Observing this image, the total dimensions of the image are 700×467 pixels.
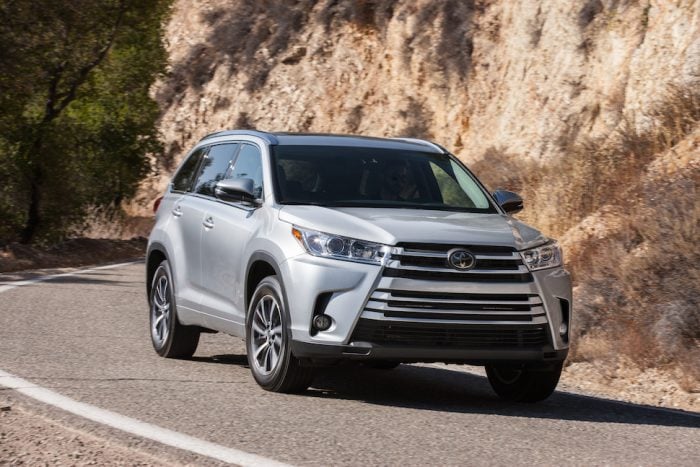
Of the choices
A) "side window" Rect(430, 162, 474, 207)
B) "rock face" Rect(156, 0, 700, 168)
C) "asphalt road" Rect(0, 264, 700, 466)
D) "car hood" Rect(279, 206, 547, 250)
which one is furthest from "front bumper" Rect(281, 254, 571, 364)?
"rock face" Rect(156, 0, 700, 168)

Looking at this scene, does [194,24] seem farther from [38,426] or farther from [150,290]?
[38,426]

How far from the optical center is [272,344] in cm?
830

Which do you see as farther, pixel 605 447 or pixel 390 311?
pixel 390 311

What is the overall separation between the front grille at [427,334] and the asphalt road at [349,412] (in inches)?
17.6

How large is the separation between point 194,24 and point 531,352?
122 ft

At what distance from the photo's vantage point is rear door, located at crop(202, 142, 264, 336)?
8.83 meters

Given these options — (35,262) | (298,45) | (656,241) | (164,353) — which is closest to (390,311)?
(164,353)

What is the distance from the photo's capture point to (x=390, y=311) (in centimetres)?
770

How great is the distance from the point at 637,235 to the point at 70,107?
745 inches

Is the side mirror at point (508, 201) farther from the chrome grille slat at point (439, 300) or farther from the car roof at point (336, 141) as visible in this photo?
the chrome grille slat at point (439, 300)

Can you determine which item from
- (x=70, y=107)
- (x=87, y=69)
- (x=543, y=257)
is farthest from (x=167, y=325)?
(x=70, y=107)

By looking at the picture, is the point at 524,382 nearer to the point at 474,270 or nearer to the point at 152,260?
the point at 474,270

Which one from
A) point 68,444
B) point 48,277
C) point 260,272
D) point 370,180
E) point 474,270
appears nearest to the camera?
point 68,444

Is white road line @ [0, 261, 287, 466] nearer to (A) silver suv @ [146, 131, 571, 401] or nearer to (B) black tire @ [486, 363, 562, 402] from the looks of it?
(A) silver suv @ [146, 131, 571, 401]
